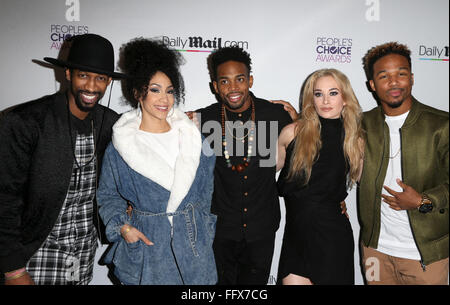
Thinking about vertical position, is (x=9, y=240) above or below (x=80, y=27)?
below

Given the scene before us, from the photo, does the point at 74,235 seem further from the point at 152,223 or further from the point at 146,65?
the point at 146,65

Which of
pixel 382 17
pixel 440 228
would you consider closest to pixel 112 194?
pixel 440 228

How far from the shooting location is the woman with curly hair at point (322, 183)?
2.43 metres

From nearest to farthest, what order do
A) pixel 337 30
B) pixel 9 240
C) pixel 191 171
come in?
pixel 9 240
pixel 191 171
pixel 337 30

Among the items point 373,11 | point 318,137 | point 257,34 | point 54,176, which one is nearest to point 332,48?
point 373,11

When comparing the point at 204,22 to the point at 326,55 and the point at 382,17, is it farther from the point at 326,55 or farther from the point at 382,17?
the point at 382,17

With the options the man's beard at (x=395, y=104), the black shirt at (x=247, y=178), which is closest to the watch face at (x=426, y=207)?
the man's beard at (x=395, y=104)

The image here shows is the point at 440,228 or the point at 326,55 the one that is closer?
the point at 440,228

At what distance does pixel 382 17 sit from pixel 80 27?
10.5ft

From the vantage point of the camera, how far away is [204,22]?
10.1 feet

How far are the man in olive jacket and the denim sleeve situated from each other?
2009 mm

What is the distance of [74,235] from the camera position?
89.6 inches

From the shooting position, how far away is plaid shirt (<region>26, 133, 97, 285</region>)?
7.13 feet

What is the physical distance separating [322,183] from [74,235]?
2.02 m
